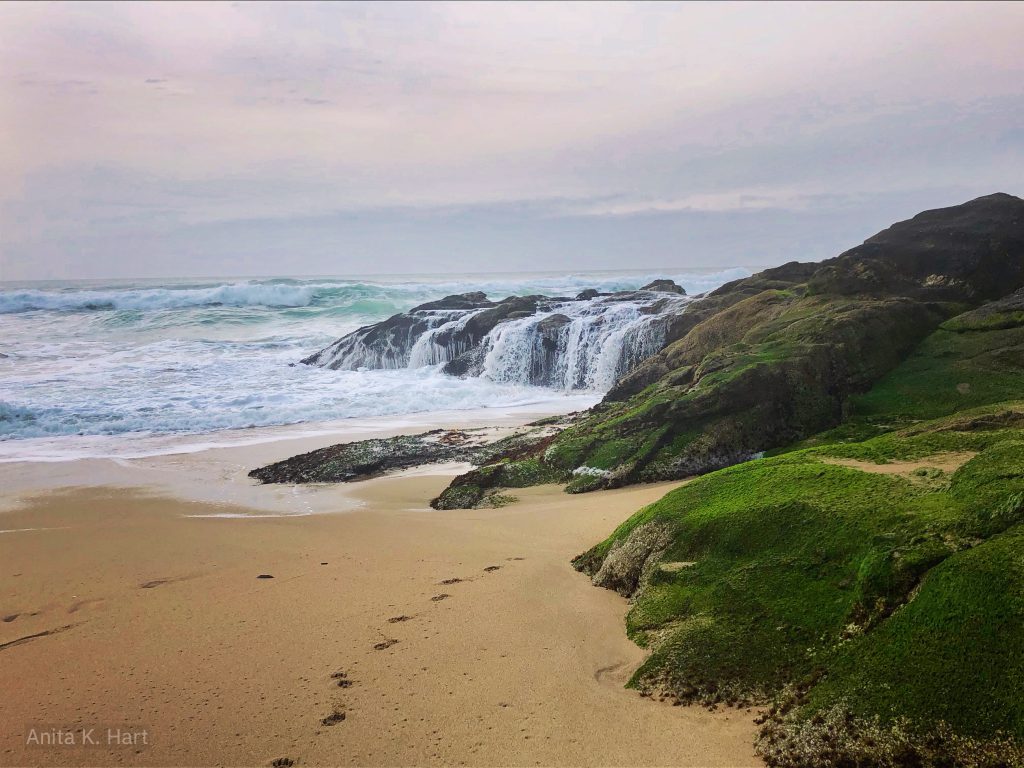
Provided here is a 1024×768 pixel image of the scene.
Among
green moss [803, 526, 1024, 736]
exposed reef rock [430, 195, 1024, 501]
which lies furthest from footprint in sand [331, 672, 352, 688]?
exposed reef rock [430, 195, 1024, 501]

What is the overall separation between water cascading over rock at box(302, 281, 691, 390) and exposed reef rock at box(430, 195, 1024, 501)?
8.83 meters

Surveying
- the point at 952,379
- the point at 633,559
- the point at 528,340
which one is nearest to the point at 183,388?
the point at 528,340

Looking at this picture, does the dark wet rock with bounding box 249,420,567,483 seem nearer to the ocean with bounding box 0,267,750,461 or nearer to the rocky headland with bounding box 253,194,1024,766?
the rocky headland with bounding box 253,194,1024,766

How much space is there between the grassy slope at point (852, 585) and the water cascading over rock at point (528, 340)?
16391mm

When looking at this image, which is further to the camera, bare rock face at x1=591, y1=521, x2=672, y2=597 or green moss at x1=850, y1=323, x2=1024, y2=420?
green moss at x1=850, y1=323, x2=1024, y2=420

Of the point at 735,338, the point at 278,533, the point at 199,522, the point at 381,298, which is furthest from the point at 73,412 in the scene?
the point at 381,298

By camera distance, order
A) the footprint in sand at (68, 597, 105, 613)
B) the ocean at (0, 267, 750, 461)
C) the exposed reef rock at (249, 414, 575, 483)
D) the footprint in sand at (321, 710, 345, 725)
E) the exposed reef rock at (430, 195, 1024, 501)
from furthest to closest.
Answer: the ocean at (0, 267, 750, 461) < the exposed reef rock at (249, 414, 575, 483) < the exposed reef rock at (430, 195, 1024, 501) < the footprint in sand at (68, 597, 105, 613) < the footprint in sand at (321, 710, 345, 725)

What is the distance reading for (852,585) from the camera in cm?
389

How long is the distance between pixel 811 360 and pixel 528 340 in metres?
15.9

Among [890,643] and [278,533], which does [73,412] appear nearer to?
[278,533]

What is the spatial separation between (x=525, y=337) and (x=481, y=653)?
20969 mm

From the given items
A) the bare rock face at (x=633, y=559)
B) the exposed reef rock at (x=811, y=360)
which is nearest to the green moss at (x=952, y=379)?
the exposed reef rock at (x=811, y=360)

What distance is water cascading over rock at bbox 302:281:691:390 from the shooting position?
22.8 metres

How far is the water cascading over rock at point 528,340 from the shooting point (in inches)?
897
